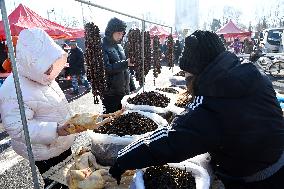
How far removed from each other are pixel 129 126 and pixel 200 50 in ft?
3.37

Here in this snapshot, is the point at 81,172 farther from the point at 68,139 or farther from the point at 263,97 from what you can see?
the point at 263,97

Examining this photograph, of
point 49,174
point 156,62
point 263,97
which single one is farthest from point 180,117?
point 156,62

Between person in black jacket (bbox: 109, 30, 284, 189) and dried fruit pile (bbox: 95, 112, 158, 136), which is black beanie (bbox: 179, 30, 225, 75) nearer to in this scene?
person in black jacket (bbox: 109, 30, 284, 189)

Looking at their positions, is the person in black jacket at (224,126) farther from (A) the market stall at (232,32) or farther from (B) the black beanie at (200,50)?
(A) the market stall at (232,32)

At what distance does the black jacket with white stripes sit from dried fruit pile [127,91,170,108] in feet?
5.43

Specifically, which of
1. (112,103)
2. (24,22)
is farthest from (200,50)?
(24,22)

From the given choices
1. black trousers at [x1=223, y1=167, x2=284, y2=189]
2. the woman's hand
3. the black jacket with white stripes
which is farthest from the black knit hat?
black trousers at [x1=223, y1=167, x2=284, y2=189]

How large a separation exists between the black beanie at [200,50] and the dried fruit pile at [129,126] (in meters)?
0.87

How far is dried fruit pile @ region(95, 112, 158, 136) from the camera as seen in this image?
2.30m

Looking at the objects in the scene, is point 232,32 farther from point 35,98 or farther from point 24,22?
point 35,98

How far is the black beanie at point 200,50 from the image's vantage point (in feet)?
5.16

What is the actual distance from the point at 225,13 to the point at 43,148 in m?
92.1

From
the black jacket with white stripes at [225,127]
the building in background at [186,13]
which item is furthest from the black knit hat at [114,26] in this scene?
the building in background at [186,13]

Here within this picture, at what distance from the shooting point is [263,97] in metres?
1.56
